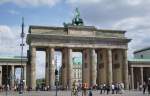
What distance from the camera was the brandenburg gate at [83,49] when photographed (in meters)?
101

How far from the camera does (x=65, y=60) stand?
105188 millimetres

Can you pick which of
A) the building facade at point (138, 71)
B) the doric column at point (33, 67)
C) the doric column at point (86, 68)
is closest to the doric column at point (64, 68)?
the doric column at point (86, 68)

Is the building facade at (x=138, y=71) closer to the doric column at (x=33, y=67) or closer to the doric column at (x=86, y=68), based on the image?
the doric column at (x=86, y=68)

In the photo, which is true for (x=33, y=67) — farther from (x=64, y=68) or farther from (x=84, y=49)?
(x=84, y=49)

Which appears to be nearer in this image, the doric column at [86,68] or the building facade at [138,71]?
the doric column at [86,68]

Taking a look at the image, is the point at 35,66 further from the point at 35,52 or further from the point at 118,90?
the point at 118,90

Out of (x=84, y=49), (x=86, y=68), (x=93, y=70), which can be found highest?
(x=84, y=49)

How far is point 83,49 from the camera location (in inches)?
4252

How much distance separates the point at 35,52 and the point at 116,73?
25.9 metres

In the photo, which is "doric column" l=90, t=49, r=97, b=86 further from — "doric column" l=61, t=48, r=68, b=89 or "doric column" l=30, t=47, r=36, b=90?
"doric column" l=30, t=47, r=36, b=90

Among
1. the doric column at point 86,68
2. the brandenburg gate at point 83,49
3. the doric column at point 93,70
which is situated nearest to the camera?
the brandenburg gate at point 83,49

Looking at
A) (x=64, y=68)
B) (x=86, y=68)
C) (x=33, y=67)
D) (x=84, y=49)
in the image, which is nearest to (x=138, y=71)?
(x=86, y=68)

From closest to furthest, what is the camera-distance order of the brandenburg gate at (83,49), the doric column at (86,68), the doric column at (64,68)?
the brandenburg gate at (83,49) → the doric column at (64,68) → the doric column at (86,68)

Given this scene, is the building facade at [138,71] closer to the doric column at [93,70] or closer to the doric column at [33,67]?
the doric column at [93,70]
